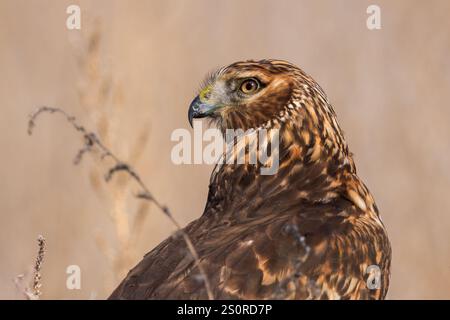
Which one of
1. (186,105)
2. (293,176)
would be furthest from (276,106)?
(186,105)

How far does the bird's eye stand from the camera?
248 inches

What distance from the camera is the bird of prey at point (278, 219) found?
5.17 meters

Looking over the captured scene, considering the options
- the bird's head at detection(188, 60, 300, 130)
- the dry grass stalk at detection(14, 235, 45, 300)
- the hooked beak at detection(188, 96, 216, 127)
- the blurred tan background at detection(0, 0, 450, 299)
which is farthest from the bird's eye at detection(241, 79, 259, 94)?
the blurred tan background at detection(0, 0, 450, 299)

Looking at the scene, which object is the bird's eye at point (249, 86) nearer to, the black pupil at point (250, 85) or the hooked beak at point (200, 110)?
the black pupil at point (250, 85)

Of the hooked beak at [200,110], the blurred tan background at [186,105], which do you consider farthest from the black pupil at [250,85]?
the blurred tan background at [186,105]

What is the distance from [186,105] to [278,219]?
4932 mm

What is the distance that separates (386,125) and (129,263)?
141 inches

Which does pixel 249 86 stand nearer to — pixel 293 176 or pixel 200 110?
pixel 200 110

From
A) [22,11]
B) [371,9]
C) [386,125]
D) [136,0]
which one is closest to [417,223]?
[386,125]

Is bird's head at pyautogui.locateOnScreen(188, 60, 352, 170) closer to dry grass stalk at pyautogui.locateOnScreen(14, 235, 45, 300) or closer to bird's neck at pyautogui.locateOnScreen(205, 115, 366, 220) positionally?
bird's neck at pyautogui.locateOnScreen(205, 115, 366, 220)

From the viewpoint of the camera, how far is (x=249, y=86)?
633 centimetres

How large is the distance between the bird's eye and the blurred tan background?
212 centimetres

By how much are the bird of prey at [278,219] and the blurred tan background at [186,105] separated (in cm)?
219
